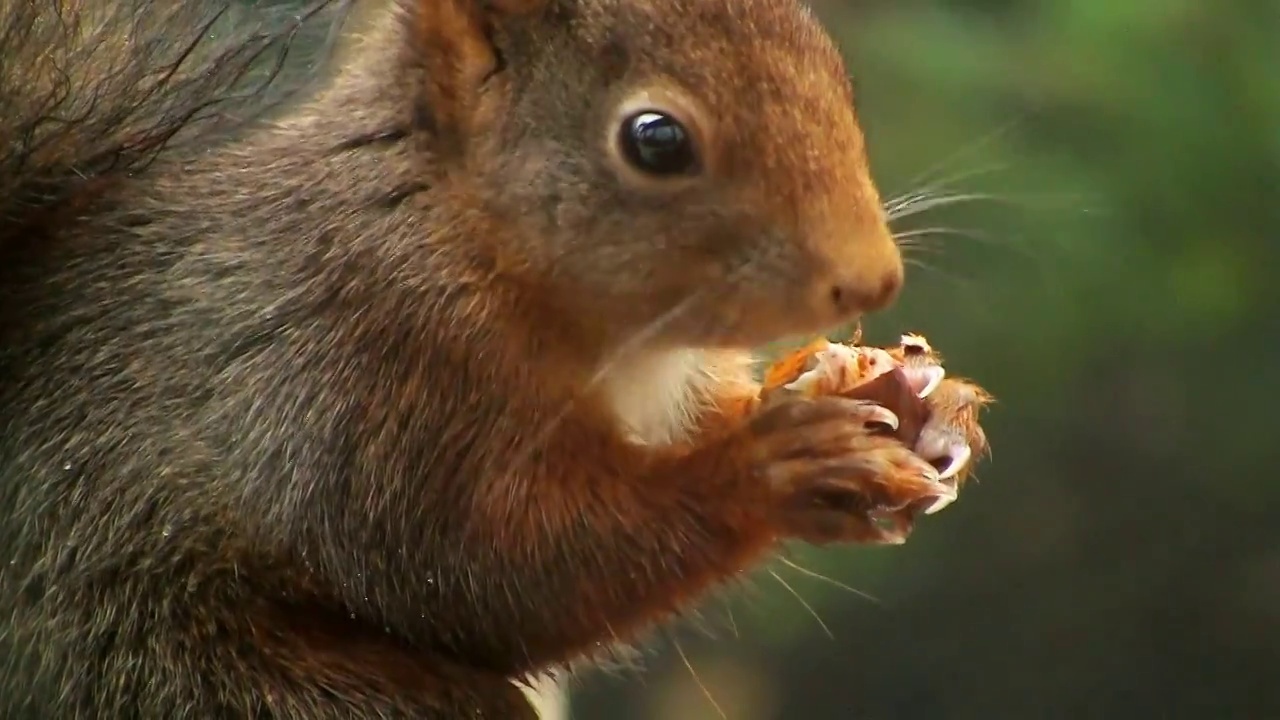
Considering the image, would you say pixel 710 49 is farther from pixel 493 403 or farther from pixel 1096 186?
pixel 1096 186

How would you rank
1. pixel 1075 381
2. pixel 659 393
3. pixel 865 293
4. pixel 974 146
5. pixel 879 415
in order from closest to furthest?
pixel 865 293 → pixel 879 415 → pixel 659 393 → pixel 974 146 → pixel 1075 381

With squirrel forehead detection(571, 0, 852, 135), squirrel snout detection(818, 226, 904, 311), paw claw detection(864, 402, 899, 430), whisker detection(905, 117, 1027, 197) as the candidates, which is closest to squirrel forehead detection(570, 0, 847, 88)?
squirrel forehead detection(571, 0, 852, 135)

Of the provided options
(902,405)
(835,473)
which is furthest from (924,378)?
(835,473)

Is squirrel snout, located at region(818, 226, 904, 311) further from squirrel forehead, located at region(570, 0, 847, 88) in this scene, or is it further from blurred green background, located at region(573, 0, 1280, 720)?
blurred green background, located at region(573, 0, 1280, 720)

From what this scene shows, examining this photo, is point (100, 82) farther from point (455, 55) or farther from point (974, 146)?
point (974, 146)

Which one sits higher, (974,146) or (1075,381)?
(974,146)

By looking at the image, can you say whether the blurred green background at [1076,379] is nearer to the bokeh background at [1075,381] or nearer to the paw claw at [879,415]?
the bokeh background at [1075,381]

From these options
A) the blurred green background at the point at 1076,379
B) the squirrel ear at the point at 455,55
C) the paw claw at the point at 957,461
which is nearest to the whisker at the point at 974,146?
the blurred green background at the point at 1076,379
